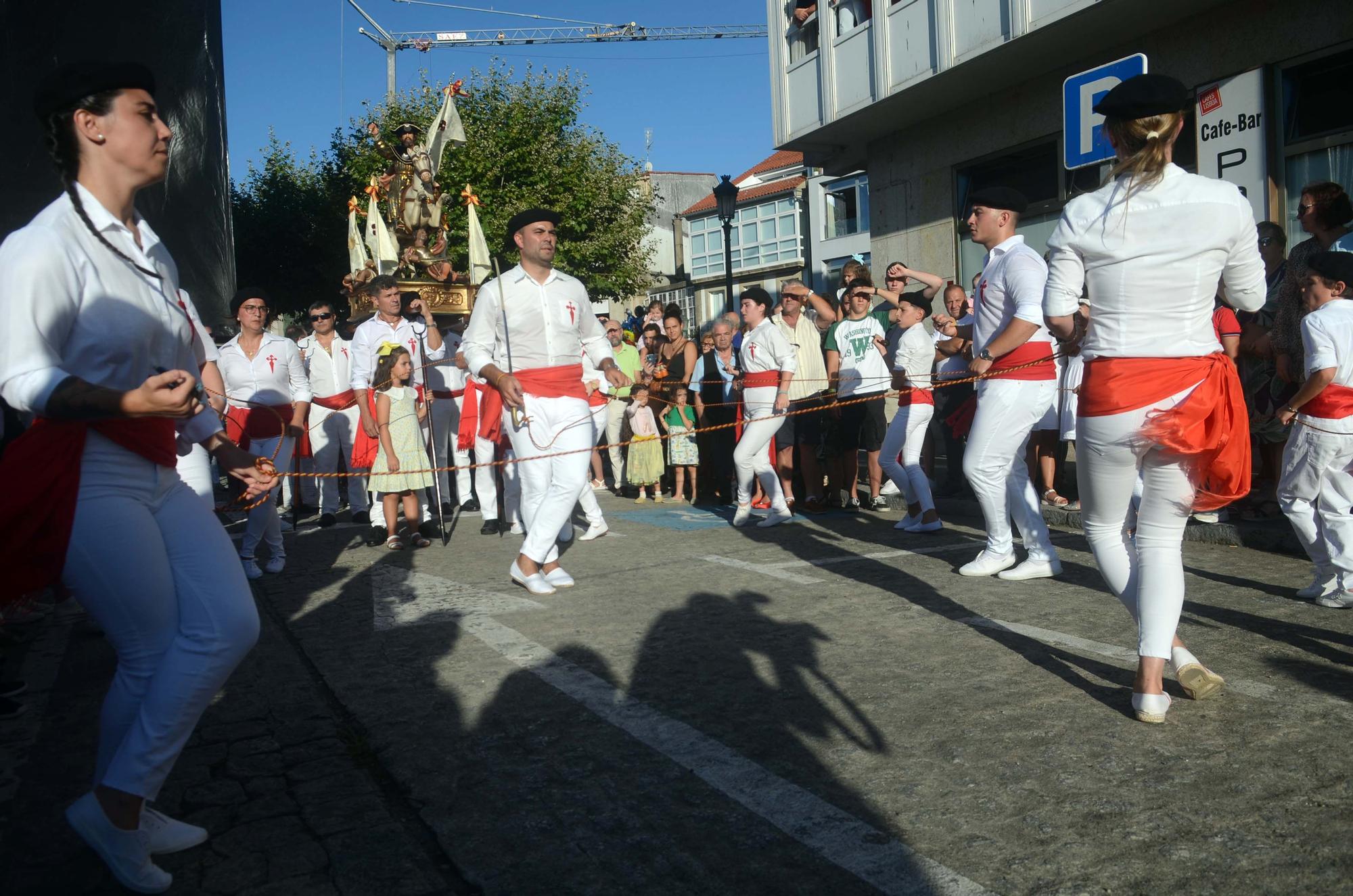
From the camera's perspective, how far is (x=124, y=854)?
2.68m

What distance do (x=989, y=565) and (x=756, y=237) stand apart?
47.4 meters

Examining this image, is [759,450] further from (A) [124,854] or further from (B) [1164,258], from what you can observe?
(A) [124,854]

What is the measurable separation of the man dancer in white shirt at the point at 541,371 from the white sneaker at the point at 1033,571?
96.0 inches

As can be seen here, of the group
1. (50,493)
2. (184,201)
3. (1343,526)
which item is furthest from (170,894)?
(1343,526)

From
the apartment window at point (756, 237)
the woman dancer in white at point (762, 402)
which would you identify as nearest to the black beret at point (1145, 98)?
the woman dancer in white at point (762, 402)

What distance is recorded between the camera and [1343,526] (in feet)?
17.1

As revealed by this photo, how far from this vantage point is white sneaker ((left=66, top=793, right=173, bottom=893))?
267 centimetres

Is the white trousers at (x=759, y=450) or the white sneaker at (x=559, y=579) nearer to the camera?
the white sneaker at (x=559, y=579)

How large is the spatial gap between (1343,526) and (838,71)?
43.0ft

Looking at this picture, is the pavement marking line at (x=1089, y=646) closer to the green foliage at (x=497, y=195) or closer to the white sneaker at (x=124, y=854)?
the white sneaker at (x=124, y=854)

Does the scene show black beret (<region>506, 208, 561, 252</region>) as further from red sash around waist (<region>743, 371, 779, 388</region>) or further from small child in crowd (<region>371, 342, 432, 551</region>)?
red sash around waist (<region>743, 371, 779, 388</region>)

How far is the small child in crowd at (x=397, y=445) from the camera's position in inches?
347

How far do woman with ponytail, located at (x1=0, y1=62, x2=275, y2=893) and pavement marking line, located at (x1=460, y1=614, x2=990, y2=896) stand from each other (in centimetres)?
138

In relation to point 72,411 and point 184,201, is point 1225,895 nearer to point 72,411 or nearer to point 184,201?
point 72,411
